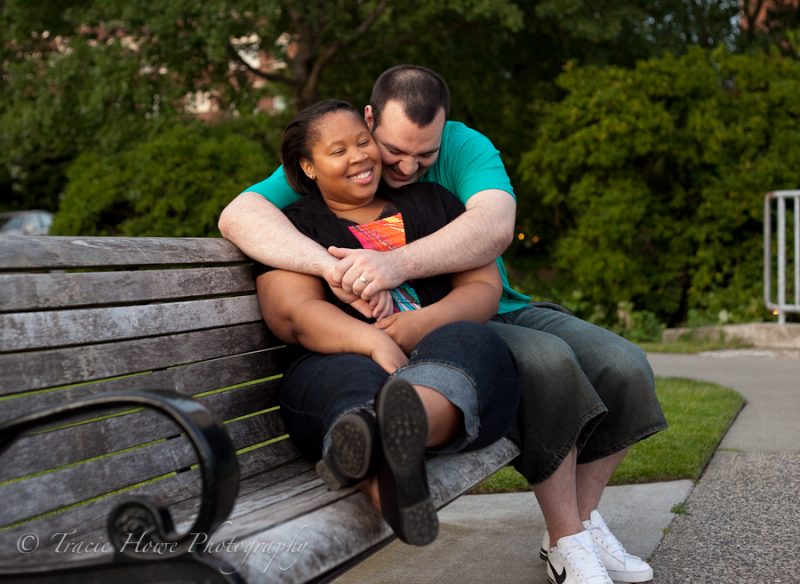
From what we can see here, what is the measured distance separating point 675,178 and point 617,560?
6898 millimetres

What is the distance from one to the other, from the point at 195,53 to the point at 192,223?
13.6 feet

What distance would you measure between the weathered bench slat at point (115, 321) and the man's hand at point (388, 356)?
0.54 metres

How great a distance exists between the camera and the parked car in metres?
25.0

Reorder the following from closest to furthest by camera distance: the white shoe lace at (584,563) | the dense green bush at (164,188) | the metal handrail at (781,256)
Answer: the white shoe lace at (584,563) → the metal handrail at (781,256) → the dense green bush at (164,188)

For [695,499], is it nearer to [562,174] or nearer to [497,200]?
[497,200]

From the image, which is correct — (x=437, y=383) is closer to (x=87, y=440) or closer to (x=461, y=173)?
(x=87, y=440)

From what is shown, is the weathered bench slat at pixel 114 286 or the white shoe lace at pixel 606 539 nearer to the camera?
the weathered bench slat at pixel 114 286

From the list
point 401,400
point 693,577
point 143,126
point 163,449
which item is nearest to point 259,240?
point 163,449

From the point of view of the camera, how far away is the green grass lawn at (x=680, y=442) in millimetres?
4398

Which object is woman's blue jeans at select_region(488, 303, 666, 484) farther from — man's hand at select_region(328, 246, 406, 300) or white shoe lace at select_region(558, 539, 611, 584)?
man's hand at select_region(328, 246, 406, 300)

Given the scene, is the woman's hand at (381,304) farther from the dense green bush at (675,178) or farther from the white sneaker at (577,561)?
the dense green bush at (675,178)

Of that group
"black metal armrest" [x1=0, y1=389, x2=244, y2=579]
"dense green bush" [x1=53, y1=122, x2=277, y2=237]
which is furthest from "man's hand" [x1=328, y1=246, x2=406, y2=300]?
"dense green bush" [x1=53, y1=122, x2=277, y2=237]

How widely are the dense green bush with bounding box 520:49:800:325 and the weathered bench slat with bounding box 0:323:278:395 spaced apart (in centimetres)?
644

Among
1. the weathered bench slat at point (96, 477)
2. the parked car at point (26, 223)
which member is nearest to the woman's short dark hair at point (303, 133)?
the weathered bench slat at point (96, 477)
